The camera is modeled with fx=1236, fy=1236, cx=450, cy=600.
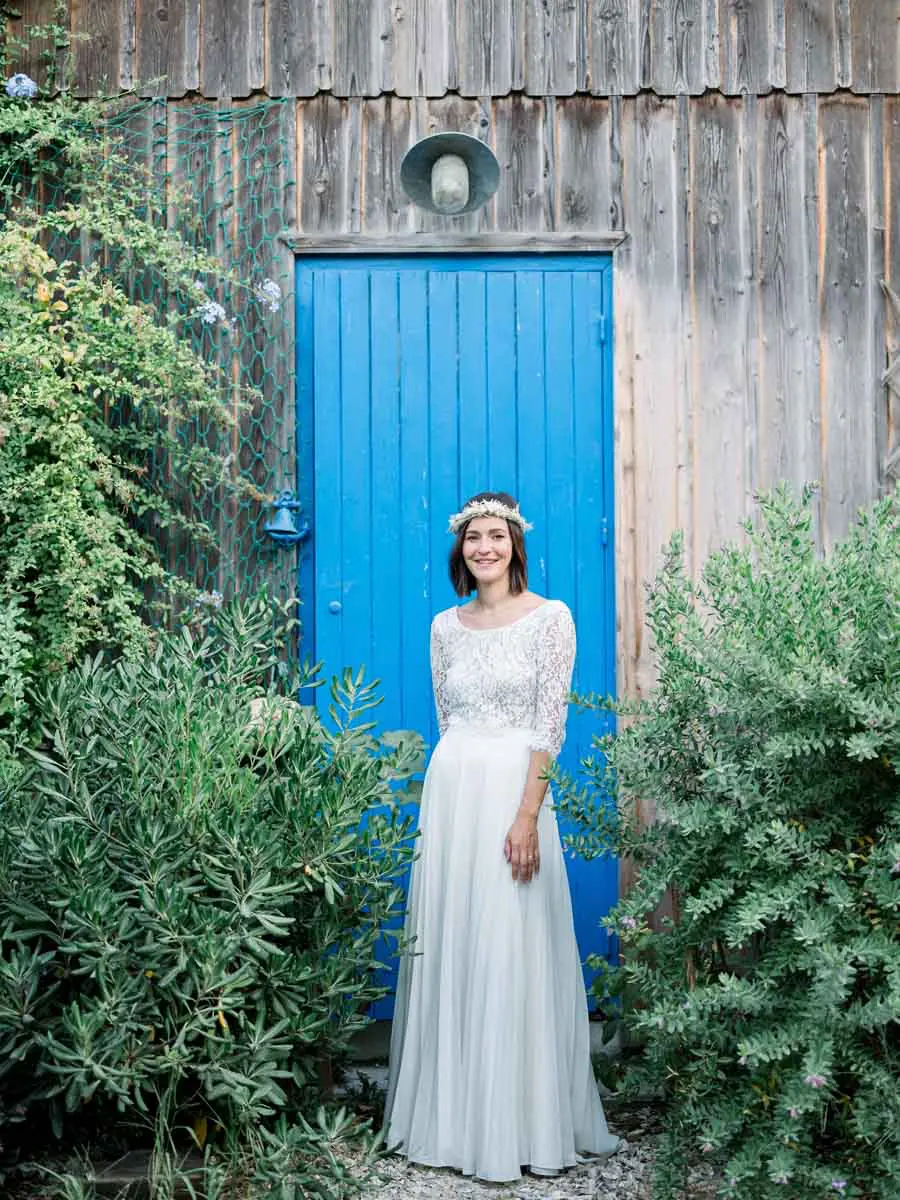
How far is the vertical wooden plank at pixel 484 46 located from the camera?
496 centimetres

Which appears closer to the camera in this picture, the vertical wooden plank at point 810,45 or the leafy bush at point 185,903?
the leafy bush at point 185,903

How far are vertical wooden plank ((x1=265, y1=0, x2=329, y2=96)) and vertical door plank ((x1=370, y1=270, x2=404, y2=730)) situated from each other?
83cm

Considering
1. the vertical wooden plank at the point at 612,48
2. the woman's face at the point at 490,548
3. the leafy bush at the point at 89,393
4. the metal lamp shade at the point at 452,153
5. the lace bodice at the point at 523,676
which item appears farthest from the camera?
the vertical wooden plank at the point at 612,48

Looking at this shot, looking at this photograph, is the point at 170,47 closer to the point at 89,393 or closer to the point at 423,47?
the point at 423,47

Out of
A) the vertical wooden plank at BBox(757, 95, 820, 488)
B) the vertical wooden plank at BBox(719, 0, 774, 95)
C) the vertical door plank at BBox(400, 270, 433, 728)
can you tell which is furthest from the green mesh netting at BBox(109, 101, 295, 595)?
the vertical wooden plank at BBox(757, 95, 820, 488)

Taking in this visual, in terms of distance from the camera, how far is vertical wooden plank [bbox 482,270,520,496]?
16.1ft

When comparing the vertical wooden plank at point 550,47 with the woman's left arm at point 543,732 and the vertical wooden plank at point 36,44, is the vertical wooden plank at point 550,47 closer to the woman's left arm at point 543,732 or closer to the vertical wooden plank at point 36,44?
the vertical wooden plank at point 36,44

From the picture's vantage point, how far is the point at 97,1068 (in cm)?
268

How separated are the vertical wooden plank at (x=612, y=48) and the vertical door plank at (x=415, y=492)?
1059mm

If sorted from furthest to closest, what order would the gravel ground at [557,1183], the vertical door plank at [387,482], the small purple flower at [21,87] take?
1. the vertical door plank at [387,482]
2. the small purple flower at [21,87]
3. the gravel ground at [557,1183]

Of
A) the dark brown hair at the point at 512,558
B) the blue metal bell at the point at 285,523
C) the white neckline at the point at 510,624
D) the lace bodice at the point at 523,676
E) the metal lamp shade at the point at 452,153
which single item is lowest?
the lace bodice at the point at 523,676

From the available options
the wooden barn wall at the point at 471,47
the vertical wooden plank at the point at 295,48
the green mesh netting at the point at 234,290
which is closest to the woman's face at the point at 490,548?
the green mesh netting at the point at 234,290

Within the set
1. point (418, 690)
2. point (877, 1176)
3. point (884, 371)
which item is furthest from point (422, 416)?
point (877, 1176)

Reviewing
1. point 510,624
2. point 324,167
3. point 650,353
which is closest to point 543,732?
point 510,624
